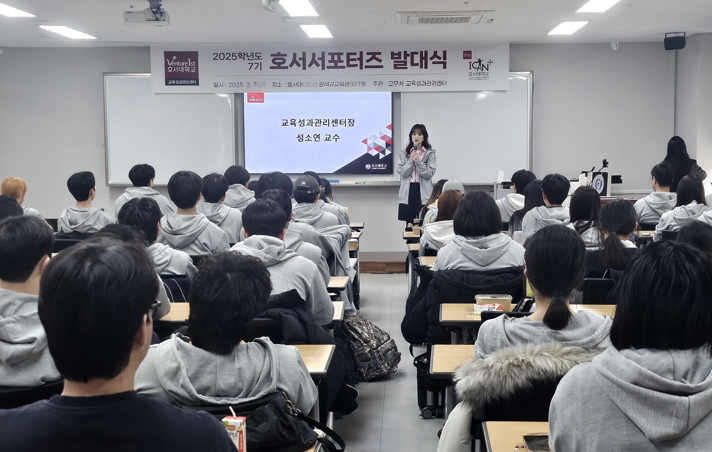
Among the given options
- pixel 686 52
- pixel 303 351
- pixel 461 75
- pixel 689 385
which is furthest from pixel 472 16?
pixel 689 385

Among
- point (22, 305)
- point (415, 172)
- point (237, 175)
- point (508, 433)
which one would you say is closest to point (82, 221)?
point (237, 175)

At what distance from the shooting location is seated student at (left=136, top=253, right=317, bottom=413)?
1669 mm

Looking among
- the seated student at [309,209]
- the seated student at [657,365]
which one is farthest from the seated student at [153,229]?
the seated student at [657,365]

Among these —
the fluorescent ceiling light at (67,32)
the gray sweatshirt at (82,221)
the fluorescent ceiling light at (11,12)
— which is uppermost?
the fluorescent ceiling light at (67,32)

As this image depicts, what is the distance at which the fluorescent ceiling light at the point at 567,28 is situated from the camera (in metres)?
7.42

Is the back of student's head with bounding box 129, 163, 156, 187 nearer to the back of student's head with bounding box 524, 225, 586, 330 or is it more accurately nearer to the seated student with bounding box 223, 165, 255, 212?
the seated student with bounding box 223, 165, 255, 212

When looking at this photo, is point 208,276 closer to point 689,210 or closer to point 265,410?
point 265,410

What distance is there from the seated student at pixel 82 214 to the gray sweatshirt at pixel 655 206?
15.3 feet

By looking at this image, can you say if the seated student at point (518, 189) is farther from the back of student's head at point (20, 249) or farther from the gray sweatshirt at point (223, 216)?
the back of student's head at point (20, 249)

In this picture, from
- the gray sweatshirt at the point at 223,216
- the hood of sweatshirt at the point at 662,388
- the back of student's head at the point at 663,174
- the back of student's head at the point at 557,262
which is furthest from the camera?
the back of student's head at the point at 663,174

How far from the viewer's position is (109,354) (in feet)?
3.13

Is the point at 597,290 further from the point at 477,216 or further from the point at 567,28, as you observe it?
the point at 567,28

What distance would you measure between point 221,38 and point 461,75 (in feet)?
9.83

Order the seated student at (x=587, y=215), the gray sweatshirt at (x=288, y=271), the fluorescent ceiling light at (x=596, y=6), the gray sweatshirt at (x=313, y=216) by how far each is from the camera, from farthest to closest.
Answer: the fluorescent ceiling light at (x=596, y=6) → the gray sweatshirt at (x=313, y=216) → the seated student at (x=587, y=215) → the gray sweatshirt at (x=288, y=271)
